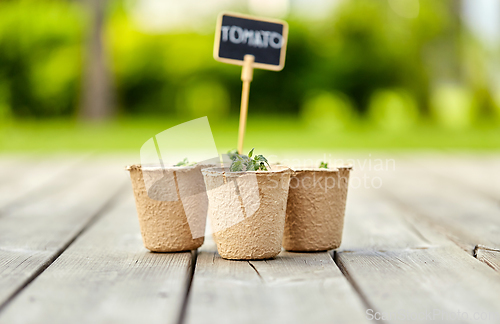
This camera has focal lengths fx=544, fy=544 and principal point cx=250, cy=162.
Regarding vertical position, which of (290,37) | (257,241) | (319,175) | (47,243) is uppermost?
(290,37)

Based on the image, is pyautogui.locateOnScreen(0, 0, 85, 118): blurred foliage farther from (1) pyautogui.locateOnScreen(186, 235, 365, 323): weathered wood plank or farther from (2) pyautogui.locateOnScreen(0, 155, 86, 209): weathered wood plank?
(1) pyautogui.locateOnScreen(186, 235, 365, 323): weathered wood plank

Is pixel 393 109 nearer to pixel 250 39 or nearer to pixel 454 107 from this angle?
pixel 454 107

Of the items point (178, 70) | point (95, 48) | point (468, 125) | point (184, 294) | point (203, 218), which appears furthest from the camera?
point (178, 70)

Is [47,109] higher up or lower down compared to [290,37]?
A: lower down

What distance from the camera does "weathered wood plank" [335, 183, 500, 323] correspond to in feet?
3.50

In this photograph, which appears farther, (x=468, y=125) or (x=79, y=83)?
(x=79, y=83)

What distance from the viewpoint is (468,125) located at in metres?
9.03

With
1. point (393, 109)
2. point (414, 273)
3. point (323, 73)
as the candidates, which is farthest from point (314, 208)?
point (323, 73)

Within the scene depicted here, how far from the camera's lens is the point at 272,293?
1145 mm

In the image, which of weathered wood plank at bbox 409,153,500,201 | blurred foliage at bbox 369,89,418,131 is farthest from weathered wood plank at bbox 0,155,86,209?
blurred foliage at bbox 369,89,418,131

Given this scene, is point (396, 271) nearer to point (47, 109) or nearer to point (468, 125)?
point (468, 125)

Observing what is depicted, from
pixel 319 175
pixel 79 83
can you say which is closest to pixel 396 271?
pixel 319 175

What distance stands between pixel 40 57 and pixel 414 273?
9.44 m

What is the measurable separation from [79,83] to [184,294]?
926cm
